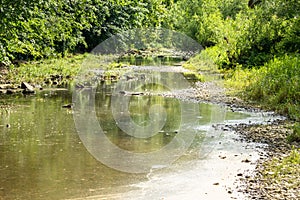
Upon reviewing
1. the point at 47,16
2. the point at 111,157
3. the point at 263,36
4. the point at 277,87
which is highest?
the point at 47,16

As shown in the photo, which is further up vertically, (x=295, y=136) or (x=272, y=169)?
(x=295, y=136)

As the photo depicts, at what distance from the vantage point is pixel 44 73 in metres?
23.0

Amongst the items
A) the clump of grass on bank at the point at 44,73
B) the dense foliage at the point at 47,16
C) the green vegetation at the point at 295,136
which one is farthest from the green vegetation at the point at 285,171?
the clump of grass on bank at the point at 44,73

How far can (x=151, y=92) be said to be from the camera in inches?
764

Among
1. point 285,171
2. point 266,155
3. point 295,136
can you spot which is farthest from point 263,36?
point 285,171

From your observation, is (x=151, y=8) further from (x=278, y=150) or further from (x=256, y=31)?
(x=256, y=31)

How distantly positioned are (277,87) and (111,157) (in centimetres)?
815

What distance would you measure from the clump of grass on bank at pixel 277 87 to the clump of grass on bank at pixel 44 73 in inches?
350

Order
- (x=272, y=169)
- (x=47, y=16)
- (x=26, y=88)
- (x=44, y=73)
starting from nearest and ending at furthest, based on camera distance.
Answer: (x=272, y=169)
(x=47, y=16)
(x=26, y=88)
(x=44, y=73)

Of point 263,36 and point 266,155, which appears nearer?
point 266,155

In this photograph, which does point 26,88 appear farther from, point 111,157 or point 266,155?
point 266,155

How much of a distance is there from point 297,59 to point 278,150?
9.21 metres

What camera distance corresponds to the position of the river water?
694 centimetres

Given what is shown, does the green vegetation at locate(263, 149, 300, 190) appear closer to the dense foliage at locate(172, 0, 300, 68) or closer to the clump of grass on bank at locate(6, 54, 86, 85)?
the dense foliage at locate(172, 0, 300, 68)
